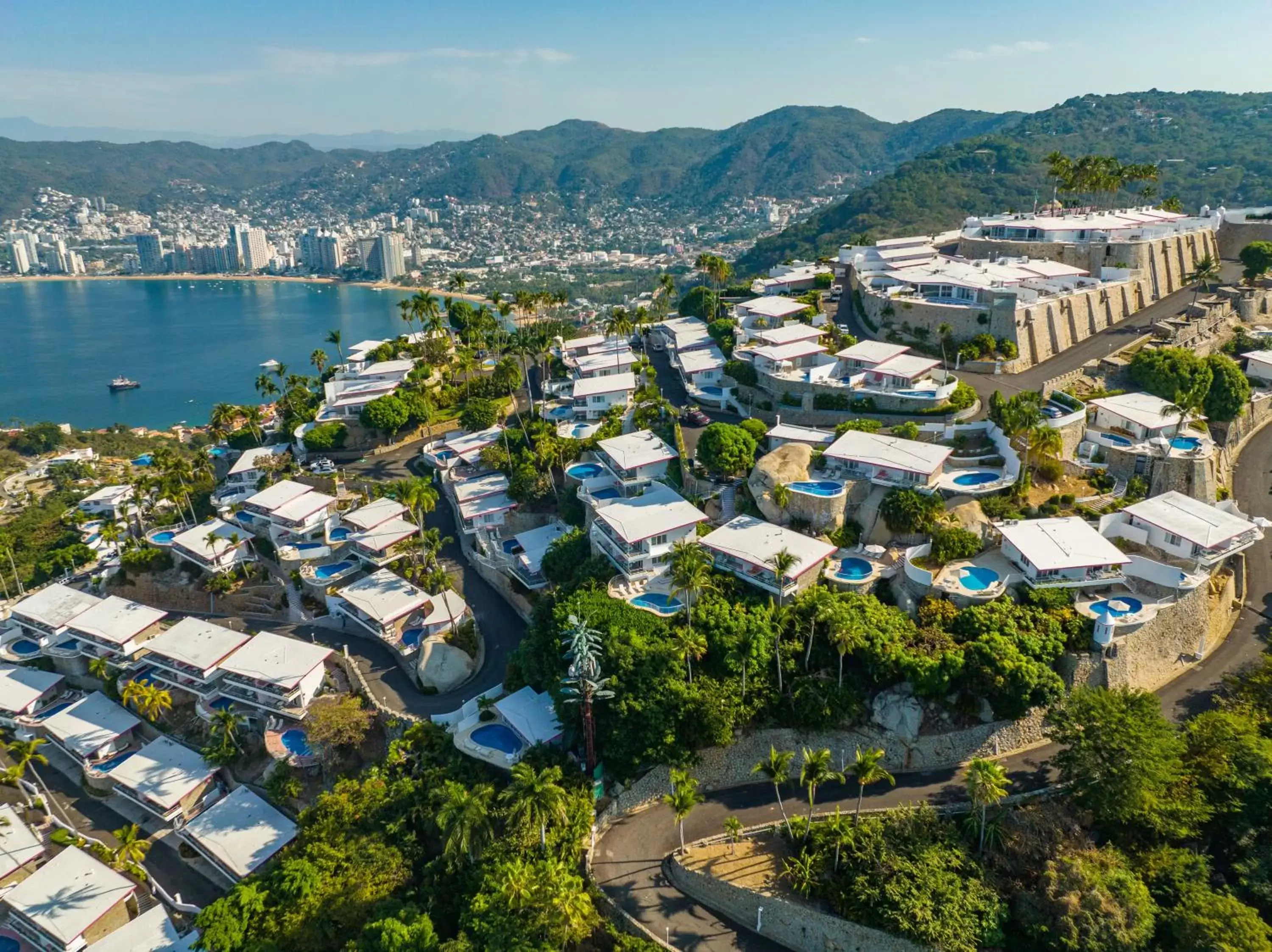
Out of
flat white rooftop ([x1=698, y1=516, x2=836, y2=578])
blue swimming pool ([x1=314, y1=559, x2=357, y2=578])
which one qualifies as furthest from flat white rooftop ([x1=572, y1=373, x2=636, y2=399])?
flat white rooftop ([x1=698, y1=516, x2=836, y2=578])

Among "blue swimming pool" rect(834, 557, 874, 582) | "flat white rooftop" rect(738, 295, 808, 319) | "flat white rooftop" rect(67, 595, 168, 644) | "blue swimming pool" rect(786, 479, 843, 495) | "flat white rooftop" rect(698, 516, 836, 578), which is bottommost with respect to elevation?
"flat white rooftop" rect(67, 595, 168, 644)

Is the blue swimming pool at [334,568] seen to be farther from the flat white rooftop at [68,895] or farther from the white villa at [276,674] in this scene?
the flat white rooftop at [68,895]

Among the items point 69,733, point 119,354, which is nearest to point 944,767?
point 69,733

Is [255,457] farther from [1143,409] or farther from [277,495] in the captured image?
[1143,409]

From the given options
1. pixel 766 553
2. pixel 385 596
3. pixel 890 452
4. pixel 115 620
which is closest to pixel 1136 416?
pixel 890 452

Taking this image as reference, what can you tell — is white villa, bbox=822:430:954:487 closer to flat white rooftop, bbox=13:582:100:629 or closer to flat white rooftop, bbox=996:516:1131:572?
flat white rooftop, bbox=996:516:1131:572
